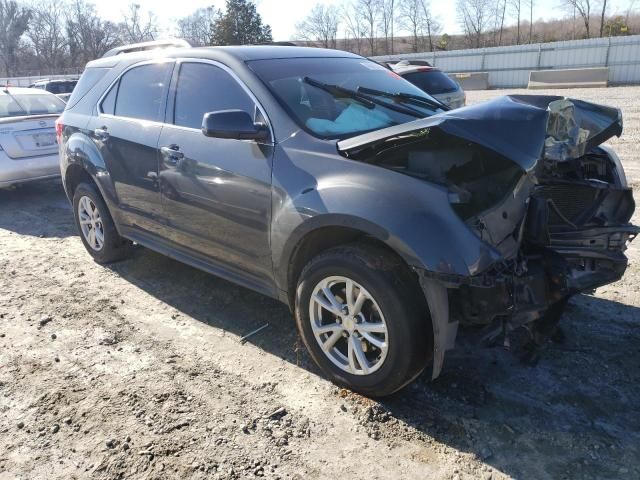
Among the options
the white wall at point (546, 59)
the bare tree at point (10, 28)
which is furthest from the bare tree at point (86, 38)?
the white wall at point (546, 59)

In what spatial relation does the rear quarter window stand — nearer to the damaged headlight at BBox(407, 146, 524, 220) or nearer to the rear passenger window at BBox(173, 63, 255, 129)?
the rear passenger window at BBox(173, 63, 255, 129)

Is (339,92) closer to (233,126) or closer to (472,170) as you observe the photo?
(233,126)

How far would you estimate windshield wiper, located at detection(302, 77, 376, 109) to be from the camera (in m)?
3.60

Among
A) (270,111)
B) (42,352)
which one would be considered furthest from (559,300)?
(42,352)

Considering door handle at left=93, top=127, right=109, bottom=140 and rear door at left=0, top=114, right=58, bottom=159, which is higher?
door handle at left=93, top=127, right=109, bottom=140

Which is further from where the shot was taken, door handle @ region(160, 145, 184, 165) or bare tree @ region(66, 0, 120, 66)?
bare tree @ region(66, 0, 120, 66)

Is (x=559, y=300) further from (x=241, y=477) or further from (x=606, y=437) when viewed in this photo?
(x=241, y=477)

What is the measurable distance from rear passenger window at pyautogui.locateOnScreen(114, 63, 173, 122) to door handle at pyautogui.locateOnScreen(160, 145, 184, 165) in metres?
0.33

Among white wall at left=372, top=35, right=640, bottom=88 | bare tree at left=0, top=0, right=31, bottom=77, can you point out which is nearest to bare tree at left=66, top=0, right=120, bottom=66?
bare tree at left=0, top=0, right=31, bottom=77

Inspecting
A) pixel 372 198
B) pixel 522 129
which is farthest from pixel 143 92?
pixel 522 129

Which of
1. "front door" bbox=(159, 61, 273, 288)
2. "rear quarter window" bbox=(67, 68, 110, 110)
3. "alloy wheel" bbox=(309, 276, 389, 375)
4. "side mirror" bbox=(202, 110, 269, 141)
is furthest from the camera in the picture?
"rear quarter window" bbox=(67, 68, 110, 110)

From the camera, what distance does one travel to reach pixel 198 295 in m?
4.48

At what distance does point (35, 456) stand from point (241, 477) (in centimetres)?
110

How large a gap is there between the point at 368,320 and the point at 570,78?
24358 mm
